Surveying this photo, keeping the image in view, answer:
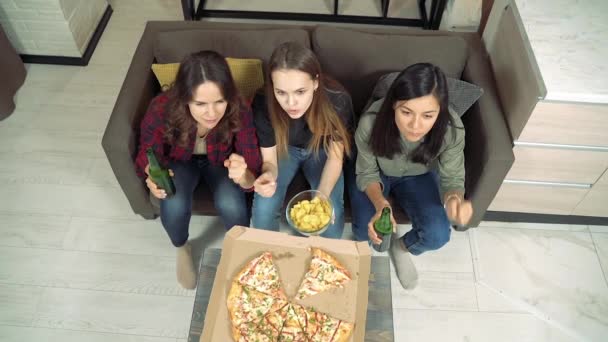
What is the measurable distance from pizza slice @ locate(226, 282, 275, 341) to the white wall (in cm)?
211

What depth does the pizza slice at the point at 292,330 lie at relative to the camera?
1.37 m

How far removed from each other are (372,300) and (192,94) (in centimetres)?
86

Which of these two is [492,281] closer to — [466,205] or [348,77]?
[466,205]

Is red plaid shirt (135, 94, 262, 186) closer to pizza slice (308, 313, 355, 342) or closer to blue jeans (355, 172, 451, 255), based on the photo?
blue jeans (355, 172, 451, 255)

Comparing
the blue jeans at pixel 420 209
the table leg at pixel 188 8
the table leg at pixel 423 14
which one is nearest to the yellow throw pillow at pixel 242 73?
the blue jeans at pixel 420 209

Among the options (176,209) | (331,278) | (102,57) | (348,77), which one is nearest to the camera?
(331,278)

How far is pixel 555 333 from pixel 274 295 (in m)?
1.21

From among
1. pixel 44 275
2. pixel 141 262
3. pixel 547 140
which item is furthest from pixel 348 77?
pixel 44 275

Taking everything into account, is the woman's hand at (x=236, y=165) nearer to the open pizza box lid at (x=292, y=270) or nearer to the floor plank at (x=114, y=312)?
the open pizza box lid at (x=292, y=270)

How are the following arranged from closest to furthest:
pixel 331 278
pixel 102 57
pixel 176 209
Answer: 1. pixel 331 278
2. pixel 176 209
3. pixel 102 57

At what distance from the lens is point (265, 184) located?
176 cm

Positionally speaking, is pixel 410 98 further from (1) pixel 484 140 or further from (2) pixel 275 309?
(2) pixel 275 309

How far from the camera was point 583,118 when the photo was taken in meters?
1.70

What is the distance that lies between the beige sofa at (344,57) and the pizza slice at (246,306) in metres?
0.64
